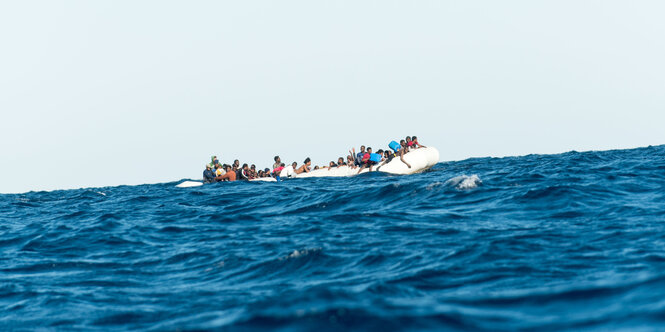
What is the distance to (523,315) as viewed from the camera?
5078 millimetres

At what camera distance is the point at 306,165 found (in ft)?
106

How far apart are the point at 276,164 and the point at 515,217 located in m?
22.3

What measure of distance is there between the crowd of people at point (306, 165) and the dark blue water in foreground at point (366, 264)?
12956 millimetres

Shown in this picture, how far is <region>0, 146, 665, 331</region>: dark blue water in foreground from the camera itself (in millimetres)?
5309

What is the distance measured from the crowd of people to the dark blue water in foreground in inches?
510

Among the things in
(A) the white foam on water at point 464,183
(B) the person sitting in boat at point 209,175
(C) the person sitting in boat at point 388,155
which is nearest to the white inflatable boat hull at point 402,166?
(C) the person sitting in boat at point 388,155

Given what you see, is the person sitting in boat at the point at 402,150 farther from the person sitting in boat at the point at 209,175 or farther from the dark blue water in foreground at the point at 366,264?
the dark blue water in foreground at the point at 366,264

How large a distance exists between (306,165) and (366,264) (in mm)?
24294

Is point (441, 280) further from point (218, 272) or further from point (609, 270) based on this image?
point (218, 272)

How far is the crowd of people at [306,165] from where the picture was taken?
94.0 ft

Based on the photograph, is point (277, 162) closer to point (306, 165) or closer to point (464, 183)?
point (306, 165)

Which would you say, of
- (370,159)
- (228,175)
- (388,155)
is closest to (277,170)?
(228,175)

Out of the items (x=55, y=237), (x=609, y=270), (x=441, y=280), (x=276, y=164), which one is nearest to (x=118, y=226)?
(x=55, y=237)

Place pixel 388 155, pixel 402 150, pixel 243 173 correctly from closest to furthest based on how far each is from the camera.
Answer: pixel 402 150, pixel 388 155, pixel 243 173
